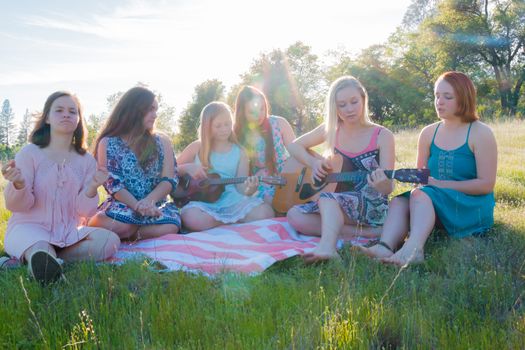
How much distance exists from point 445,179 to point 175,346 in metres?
2.89

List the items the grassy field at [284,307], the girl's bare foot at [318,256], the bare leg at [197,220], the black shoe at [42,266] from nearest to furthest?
1. the grassy field at [284,307]
2. the black shoe at [42,266]
3. the girl's bare foot at [318,256]
4. the bare leg at [197,220]

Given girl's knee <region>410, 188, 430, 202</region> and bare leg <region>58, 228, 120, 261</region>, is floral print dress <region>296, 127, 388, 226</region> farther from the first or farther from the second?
bare leg <region>58, 228, 120, 261</region>

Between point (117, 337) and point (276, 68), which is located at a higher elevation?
point (276, 68)

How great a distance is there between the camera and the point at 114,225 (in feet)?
14.7

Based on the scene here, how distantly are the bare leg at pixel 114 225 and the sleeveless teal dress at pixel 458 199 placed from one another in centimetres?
258

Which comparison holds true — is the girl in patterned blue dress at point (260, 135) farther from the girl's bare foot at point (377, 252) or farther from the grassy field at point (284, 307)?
the grassy field at point (284, 307)

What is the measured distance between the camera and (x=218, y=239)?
14.8 feet

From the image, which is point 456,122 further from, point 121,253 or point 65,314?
point 65,314

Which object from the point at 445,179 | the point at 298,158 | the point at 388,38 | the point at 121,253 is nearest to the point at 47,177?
the point at 121,253

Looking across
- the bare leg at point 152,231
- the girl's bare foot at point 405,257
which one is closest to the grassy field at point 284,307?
the girl's bare foot at point 405,257

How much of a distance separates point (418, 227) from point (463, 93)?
1232 millimetres

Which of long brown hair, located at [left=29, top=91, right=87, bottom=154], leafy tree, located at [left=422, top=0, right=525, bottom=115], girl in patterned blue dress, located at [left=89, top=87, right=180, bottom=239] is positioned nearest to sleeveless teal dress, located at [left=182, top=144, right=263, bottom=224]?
girl in patterned blue dress, located at [left=89, top=87, right=180, bottom=239]

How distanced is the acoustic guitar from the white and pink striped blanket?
0.40m

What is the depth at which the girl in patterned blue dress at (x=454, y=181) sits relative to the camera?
12.6ft
